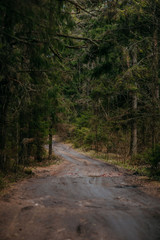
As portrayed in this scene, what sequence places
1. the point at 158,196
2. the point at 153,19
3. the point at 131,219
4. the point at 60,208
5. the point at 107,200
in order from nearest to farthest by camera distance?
the point at 131,219, the point at 60,208, the point at 107,200, the point at 158,196, the point at 153,19

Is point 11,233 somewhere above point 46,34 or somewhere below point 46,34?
below

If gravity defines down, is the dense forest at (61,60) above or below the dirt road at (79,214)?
above

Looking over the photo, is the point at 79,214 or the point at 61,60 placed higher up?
the point at 61,60

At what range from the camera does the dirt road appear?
154 inches

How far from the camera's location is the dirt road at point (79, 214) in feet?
12.8

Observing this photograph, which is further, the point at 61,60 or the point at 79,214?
the point at 61,60

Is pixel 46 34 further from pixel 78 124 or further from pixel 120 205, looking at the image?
pixel 78 124

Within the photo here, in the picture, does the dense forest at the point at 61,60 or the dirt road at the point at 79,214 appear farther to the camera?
the dense forest at the point at 61,60

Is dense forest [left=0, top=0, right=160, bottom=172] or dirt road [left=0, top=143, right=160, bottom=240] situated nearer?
dirt road [left=0, top=143, right=160, bottom=240]

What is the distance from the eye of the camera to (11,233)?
3.99 metres

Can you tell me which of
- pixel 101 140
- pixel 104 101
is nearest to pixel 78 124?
A: pixel 101 140

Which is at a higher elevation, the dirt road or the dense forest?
the dense forest

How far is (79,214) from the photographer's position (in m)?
4.89

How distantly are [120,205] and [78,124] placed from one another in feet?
91.2
